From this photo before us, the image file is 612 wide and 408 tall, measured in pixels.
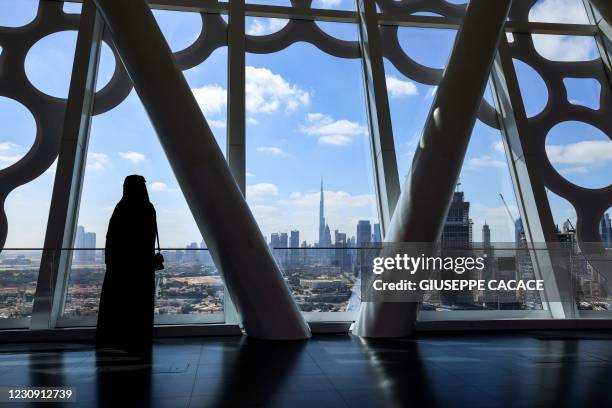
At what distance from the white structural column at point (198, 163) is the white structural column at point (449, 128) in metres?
1.64

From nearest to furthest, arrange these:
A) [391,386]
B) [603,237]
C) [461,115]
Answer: [391,386]
[461,115]
[603,237]

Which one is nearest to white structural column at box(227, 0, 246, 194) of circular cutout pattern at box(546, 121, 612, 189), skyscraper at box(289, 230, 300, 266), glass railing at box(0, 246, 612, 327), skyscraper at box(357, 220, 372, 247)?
skyscraper at box(289, 230, 300, 266)

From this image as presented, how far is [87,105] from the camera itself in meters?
7.49

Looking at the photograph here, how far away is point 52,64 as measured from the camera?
7727 mm

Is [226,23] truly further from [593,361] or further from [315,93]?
[593,361]

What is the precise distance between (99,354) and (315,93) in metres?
5.41

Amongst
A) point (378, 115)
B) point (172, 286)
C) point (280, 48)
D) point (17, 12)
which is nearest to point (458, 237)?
point (378, 115)

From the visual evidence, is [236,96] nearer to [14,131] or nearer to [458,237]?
[14,131]

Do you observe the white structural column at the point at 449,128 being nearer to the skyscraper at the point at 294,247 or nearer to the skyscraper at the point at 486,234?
the skyscraper at the point at 294,247

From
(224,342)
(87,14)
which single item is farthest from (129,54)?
(224,342)

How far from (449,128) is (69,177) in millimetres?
5282

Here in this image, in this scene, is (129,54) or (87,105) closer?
(129,54)

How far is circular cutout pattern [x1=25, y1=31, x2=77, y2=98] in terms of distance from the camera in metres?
7.63

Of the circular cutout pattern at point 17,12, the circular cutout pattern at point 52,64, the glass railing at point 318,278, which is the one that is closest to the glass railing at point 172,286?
the glass railing at point 318,278
